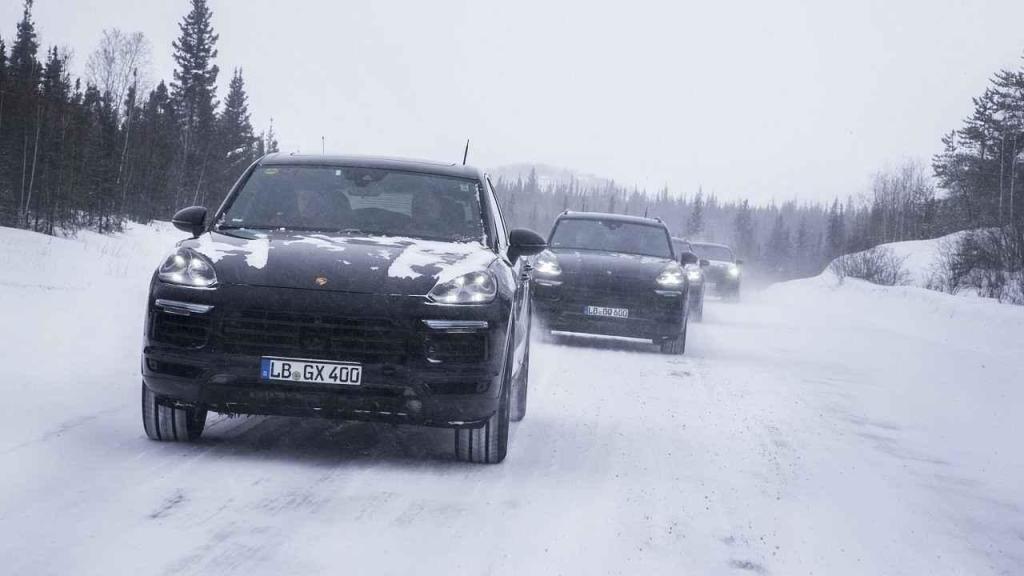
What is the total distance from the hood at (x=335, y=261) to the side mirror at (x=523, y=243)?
88cm

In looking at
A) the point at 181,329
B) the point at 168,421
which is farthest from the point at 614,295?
the point at 181,329

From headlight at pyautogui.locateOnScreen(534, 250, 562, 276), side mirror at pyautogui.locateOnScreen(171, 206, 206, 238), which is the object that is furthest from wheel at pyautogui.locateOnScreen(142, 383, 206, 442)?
headlight at pyautogui.locateOnScreen(534, 250, 562, 276)

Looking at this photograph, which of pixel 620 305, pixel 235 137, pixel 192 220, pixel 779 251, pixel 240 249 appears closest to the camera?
pixel 240 249

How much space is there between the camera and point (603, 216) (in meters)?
14.6

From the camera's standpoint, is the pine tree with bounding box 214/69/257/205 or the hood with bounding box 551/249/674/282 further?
the pine tree with bounding box 214/69/257/205

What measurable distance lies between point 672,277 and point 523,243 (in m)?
6.54

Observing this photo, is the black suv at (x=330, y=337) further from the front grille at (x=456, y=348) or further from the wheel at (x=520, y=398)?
the wheel at (x=520, y=398)

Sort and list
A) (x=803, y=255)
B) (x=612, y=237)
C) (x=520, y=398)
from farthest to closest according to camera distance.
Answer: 1. (x=803, y=255)
2. (x=612, y=237)
3. (x=520, y=398)

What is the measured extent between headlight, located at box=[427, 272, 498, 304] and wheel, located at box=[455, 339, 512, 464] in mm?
391

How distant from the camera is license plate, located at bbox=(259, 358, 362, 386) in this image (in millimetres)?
5047

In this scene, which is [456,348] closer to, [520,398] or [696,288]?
[520,398]

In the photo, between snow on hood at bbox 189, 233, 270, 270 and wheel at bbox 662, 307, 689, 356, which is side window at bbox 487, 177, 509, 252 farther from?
wheel at bbox 662, 307, 689, 356

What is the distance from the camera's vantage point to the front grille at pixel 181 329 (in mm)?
5086

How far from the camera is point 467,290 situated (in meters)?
5.31
